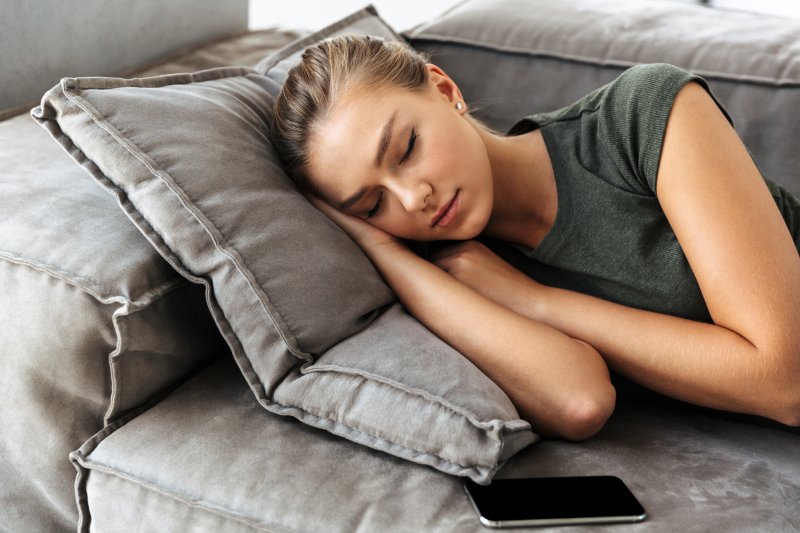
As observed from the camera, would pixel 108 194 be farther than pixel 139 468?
Yes

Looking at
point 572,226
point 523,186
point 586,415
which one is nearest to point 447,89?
point 523,186

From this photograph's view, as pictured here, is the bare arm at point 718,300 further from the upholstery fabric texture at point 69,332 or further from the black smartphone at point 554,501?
the upholstery fabric texture at point 69,332

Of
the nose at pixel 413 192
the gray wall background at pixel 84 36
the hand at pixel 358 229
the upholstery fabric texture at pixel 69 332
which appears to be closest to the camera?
the upholstery fabric texture at pixel 69 332

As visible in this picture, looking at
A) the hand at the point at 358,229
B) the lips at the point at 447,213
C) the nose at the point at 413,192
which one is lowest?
the hand at the point at 358,229

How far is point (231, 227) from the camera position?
113 cm

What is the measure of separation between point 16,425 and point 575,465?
75 cm

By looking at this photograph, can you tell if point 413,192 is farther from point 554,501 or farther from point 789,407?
point 789,407

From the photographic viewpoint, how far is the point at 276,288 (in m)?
1.13

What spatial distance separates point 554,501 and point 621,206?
1.68 feet

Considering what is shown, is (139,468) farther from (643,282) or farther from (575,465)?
(643,282)

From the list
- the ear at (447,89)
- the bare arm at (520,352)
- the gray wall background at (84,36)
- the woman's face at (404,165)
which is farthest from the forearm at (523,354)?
the gray wall background at (84,36)

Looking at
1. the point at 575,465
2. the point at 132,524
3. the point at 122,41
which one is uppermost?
the point at 122,41

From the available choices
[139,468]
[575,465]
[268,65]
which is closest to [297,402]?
[139,468]

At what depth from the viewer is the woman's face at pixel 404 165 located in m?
1.24
